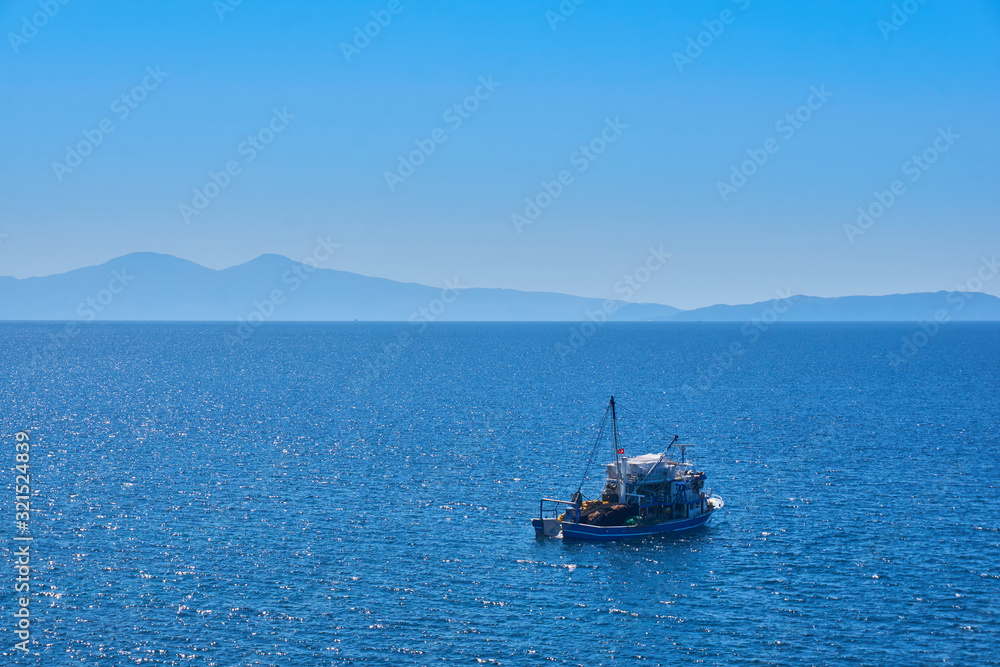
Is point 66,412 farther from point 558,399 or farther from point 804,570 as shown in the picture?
point 804,570

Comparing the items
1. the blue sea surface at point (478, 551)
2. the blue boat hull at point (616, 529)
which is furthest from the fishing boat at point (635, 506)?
the blue sea surface at point (478, 551)

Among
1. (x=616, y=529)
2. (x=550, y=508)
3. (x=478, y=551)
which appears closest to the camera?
(x=478, y=551)

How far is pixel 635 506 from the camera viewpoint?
8050cm

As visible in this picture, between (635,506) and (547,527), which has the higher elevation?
(635,506)

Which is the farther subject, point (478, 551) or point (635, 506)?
point (635, 506)

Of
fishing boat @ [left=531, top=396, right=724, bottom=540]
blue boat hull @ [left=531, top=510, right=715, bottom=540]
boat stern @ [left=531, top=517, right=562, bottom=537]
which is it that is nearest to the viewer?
boat stern @ [left=531, top=517, right=562, bottom=537]

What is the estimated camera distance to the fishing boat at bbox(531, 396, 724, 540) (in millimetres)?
77000

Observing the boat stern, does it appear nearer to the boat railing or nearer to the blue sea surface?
the boat railing

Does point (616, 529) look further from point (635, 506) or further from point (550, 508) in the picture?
point (550, 508)

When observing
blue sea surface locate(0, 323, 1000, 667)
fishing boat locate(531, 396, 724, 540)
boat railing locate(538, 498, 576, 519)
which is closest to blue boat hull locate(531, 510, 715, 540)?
fishing boat locate(531, 396, 724, 540)

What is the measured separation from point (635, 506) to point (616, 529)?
3.99 metres

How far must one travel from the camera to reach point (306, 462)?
345 ft

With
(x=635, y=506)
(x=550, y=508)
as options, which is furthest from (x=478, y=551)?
(x=635, y=506)

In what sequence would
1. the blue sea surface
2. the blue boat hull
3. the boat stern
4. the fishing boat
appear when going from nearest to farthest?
the blue sea surface → the boat stern → the blue boat hull → the fishing boat
